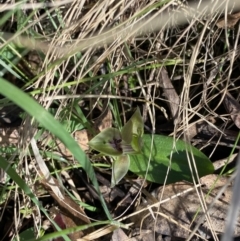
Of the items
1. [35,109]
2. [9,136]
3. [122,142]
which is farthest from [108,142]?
[35,109]

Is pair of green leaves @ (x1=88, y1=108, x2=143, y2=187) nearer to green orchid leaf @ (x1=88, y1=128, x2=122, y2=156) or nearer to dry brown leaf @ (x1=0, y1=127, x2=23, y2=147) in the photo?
green orchid leaf @ (x1=88, y1=128, x2=122, y2=156)

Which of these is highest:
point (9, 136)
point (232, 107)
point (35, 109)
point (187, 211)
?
point (35, 109)

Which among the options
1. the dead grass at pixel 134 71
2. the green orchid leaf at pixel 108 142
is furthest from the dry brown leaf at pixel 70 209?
the green orchid leaf at pixel 108 142

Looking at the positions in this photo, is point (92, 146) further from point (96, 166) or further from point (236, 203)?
point (236, 203)

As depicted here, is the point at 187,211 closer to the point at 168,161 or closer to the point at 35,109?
the point at 168,161

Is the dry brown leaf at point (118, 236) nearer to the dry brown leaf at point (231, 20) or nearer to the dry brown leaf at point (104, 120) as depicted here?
the dry brown leaf at point (104, 120)

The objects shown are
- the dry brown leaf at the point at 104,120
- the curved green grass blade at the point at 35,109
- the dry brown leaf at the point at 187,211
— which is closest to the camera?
the curved green grass blade at the point at 35,109
